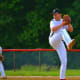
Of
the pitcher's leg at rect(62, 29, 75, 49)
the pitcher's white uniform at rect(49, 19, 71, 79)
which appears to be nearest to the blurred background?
the pitcher's white uniform at rect(49, 19, 71, 79)

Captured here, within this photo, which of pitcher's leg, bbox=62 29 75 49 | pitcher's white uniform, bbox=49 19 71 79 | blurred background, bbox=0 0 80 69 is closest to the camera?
pitcher's leg, bbox=62 29 75 49

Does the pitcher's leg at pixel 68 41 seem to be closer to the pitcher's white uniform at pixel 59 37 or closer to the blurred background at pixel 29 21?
the pitcher's white uniform at pixel 59 37

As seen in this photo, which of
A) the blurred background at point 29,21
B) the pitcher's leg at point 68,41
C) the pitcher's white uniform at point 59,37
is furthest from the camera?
the blurred background at point 29,21

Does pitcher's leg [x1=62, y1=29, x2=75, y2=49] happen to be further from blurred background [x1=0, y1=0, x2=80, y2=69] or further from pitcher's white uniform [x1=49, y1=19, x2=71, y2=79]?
blurred background [x1=0, y1=0, x2=80, y2=69]

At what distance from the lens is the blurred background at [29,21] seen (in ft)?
96.0

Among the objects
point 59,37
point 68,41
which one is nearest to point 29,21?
point 59,37

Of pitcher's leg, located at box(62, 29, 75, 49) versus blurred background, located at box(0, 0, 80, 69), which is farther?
blurred background, located at box(0, 0, 80, 69)

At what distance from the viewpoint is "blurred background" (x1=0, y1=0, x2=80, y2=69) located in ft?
96.0

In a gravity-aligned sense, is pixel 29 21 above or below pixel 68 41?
below

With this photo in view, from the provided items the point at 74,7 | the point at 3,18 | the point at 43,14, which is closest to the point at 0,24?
the point at 3,18

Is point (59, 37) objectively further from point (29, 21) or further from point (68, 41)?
point (29, 21)

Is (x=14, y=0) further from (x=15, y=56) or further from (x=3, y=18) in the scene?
(x=15, y=56)

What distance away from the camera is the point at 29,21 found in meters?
30.1

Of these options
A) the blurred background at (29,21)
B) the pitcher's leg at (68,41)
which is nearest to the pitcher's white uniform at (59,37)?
the pitcher's leg at (68,41)
